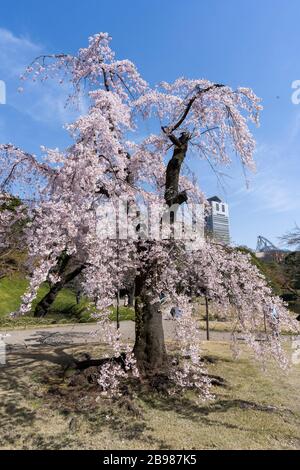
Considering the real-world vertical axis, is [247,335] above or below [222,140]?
below

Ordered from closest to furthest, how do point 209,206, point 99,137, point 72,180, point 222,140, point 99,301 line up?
point 99,301 → point 72,180 → point 99,137 → point 222,140 → point 209,206

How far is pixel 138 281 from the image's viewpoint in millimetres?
9734

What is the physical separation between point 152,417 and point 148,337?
2371 mm

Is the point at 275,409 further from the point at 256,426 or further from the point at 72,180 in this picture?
the point at 72,180

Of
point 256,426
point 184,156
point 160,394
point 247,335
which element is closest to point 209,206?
point 184,156

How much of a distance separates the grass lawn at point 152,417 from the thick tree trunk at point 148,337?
Answer: 3.37 ft

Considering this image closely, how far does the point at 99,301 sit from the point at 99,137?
3.37 m

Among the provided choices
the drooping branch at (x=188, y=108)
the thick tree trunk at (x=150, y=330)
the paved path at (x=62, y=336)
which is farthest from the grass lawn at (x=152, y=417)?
the drooping branch at (x=188, y=108)

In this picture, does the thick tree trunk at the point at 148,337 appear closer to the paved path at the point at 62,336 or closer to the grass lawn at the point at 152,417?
the grass lawn at the point at 152,417

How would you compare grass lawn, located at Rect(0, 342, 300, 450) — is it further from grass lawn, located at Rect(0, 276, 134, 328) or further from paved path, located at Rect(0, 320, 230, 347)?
grass lawn, located at Rect(0, 276, 134, 328)

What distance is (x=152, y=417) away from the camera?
7738 millimetres

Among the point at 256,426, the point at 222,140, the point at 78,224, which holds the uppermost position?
the point at 222,140

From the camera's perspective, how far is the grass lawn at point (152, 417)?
6.68 meters

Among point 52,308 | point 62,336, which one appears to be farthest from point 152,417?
point 52,308
